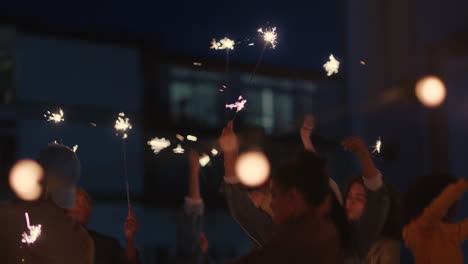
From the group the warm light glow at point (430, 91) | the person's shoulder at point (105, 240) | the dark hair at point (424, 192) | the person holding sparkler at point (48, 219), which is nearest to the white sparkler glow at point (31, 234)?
the person holding sparkler at point (48, 219)

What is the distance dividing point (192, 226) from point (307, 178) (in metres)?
1.51

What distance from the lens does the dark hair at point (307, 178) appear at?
3.14 m

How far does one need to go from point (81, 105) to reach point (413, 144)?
10.9 meters

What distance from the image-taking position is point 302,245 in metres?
2.99

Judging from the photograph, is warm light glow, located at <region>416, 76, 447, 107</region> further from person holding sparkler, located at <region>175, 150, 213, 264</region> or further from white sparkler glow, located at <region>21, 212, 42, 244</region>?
white sparkler glow, located at <region>21, 212, 42, 244</region>

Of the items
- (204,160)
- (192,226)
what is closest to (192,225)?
(192,226)

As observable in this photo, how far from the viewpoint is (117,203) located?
1831 centimetres

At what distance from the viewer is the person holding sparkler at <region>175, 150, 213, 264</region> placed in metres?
4.52

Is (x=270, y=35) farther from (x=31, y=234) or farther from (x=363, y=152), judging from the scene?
(x=31, y=234)

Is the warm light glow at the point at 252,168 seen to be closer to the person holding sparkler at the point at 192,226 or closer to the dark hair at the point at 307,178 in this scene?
the person holding sparkler at the point at 192,226

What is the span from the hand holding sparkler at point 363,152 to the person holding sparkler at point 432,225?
1130 millimetres

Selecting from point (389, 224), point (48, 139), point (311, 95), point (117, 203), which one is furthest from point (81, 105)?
Answer: point (389, 224)

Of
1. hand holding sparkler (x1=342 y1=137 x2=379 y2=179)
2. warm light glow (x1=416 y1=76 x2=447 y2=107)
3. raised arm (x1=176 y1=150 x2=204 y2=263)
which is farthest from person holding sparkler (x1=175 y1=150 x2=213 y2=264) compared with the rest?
warm light glow (x1=416 y1=76 x2=447 y2=107)

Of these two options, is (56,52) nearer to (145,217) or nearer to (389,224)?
(145,217)
